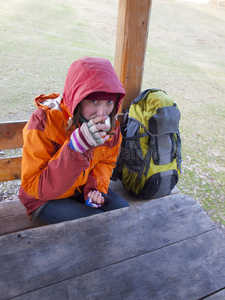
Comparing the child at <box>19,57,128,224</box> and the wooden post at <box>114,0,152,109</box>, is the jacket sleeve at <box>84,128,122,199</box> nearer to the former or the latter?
the child at <box>19,57,128,224</box>

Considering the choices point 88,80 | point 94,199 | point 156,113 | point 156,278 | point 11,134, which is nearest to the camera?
point 156,278

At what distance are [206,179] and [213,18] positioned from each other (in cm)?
2057

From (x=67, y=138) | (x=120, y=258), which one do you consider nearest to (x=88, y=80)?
(x=67, y=138)

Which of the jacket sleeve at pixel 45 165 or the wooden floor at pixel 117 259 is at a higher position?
the jacket sleeve at pixel 45 165

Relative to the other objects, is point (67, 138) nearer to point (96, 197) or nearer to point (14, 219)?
point (96, 197)

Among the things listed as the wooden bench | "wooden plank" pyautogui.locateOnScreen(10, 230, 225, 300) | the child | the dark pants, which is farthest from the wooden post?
"wooden plank" pyautogui.locateOnScreen(10, 230, 225, 300)

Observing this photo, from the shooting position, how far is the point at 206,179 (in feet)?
14.0

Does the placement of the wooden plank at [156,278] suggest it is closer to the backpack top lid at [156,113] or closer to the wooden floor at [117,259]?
the wooden floor at [117,259]

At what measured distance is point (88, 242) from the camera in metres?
1.31

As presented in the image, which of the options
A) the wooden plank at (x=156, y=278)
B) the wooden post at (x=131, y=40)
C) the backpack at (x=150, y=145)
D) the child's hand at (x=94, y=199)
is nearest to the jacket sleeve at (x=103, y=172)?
the child's hand at (x=94, y=199)

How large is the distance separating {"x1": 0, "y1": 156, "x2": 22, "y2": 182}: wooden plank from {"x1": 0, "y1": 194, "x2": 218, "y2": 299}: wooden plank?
124 cm

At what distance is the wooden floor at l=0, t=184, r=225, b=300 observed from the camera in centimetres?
109

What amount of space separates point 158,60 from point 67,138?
35.2ft

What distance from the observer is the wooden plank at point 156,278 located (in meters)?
1.08
